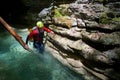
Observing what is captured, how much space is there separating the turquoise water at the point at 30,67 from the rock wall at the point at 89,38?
414mm

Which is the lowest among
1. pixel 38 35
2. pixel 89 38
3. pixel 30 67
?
pixel 30 67

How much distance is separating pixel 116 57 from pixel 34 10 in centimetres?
1448

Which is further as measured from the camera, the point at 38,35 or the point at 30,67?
the point at 38,35

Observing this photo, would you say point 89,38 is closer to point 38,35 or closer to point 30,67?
point 38,35

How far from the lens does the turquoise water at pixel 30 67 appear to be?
29.8ft

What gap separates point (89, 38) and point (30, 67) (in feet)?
11.5

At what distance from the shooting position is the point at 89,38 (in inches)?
346

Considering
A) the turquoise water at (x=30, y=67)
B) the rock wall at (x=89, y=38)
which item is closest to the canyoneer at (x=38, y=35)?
the turquoise water at (x=30, y=67)

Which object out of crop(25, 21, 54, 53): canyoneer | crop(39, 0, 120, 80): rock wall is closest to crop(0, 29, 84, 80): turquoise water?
crop(39, 0, 120, 80): rock wall

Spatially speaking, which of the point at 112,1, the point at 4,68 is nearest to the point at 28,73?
the point at 4,68

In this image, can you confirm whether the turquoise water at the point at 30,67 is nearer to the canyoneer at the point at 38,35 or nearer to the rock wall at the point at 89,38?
the rock wall at the point at 89,38

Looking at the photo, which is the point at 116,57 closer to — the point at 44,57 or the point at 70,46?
the point at 70,46

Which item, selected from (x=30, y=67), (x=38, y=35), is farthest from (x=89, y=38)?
(x=30, y=67)

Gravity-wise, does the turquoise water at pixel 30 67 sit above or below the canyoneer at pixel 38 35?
below
